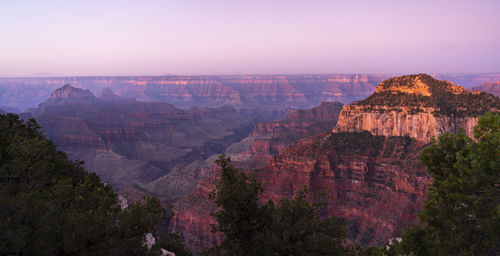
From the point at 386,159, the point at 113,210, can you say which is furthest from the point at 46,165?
the point at 386,159

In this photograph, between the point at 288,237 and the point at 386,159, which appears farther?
the point at 386,159

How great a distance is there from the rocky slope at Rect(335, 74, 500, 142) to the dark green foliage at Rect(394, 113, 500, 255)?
39578mm

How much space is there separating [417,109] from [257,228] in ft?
165

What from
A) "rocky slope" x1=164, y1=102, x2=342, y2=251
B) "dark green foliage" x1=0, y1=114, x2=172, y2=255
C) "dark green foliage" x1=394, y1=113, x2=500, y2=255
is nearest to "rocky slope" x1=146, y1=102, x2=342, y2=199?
"rocky slope" x1=164, y1=102, x2=342, y2=251

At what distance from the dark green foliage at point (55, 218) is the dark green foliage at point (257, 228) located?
388 centimetres

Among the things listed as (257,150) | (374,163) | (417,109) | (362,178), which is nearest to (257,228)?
(362,178)

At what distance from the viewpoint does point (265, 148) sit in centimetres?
15612

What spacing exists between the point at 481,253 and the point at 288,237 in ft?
30.0

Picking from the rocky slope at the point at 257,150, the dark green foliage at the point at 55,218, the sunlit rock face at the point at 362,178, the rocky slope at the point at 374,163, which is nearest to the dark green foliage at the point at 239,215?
the dark green foliage at the point at 55,218

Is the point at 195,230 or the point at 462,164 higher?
the point at 462,164

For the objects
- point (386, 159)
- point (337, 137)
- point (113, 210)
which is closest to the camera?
point (113, 210)

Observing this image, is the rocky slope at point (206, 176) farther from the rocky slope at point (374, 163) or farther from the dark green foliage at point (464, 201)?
the dark green foliage at point (464, 201)

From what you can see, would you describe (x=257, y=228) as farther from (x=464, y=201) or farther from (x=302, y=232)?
(x=464, y=201)

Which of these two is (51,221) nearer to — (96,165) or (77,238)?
(77,238)
